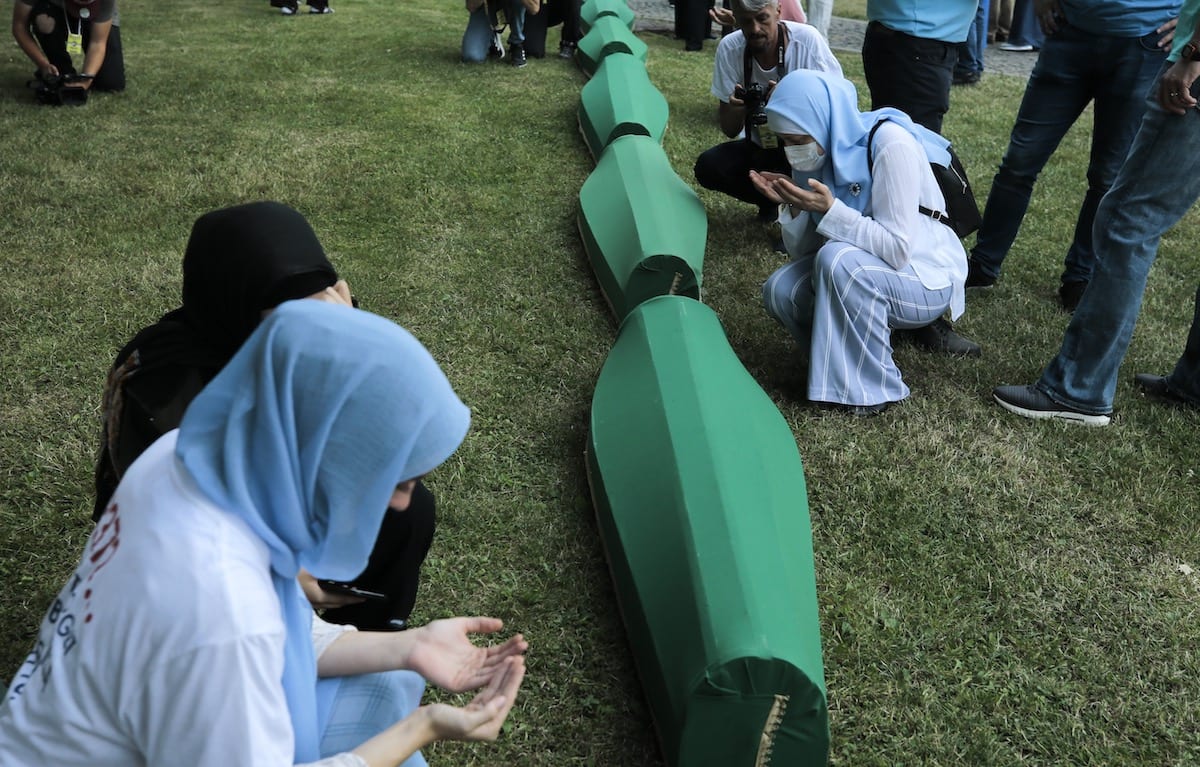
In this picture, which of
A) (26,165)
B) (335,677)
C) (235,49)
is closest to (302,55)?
(235,49)

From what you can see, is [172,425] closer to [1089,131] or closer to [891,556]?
[891,556]

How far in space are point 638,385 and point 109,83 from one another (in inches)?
204

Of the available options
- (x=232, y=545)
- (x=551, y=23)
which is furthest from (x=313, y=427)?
(x=551, y=23)

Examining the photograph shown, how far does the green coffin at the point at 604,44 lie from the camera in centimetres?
677

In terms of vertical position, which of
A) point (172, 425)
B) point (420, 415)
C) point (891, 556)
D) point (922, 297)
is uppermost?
point (420, 415)

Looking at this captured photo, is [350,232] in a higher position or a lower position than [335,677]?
lower

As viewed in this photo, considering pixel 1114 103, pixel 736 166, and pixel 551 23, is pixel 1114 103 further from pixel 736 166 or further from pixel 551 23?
pixel 551 23

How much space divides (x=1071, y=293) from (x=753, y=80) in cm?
164

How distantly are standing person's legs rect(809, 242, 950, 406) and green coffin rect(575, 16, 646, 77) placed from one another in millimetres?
3882

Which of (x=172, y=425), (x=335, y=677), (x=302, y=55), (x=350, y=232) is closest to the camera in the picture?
(x=335, y=677)

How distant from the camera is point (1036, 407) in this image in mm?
3420

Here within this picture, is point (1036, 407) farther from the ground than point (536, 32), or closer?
closer

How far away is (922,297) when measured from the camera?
3410mm

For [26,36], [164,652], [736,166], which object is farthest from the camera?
[26,36]
